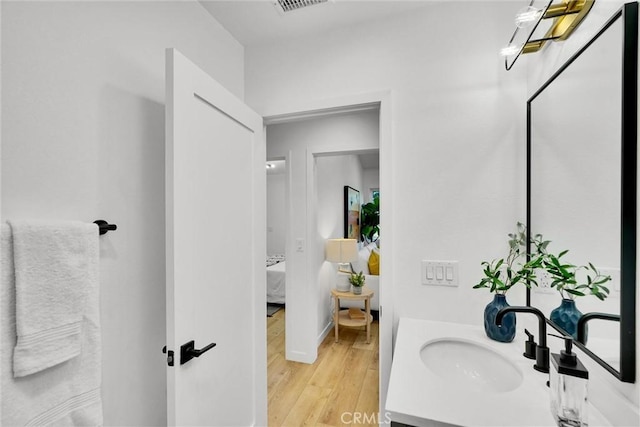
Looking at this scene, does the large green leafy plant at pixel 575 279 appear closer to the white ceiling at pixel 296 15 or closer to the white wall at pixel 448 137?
the white wall at pixel 448 137

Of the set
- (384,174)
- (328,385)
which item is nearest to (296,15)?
(384,174)

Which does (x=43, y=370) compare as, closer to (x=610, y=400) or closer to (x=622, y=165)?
(x=610, y=400)

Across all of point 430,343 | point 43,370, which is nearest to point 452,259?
point 430,343

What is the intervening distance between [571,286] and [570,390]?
0.36 metres

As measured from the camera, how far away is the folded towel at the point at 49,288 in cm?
69

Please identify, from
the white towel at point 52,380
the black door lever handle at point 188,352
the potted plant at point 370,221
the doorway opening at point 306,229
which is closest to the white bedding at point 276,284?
the doorway opening at point 306,229

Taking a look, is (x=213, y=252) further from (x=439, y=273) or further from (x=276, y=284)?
(x=276, y=284)

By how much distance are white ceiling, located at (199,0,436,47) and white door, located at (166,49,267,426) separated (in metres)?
0.52

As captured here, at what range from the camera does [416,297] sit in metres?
1.46

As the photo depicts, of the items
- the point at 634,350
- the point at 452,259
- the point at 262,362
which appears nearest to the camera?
the point at 634,350

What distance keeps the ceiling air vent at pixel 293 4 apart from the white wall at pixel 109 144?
437 millimetres

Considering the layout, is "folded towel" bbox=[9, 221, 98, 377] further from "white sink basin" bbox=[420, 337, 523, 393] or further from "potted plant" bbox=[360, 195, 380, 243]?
"potted plant" bbox=[360, 195, 380, 243]

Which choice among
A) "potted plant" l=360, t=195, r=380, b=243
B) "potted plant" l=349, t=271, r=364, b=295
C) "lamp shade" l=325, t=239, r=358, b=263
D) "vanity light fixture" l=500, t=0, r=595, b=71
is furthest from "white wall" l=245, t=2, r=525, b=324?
"potted plant" l=360, t=195, r=380, b=243

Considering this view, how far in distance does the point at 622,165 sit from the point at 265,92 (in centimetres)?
161
